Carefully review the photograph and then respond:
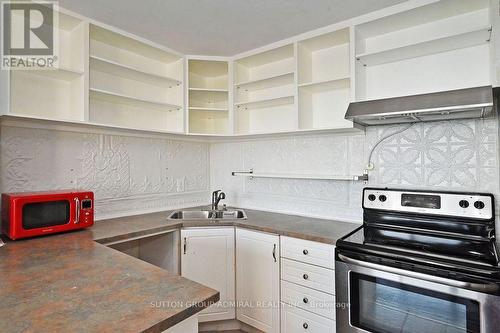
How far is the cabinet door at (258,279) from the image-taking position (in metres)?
2.01

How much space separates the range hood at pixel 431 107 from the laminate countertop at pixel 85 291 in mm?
839

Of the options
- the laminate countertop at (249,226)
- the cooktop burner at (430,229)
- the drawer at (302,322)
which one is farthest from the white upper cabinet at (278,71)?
the drawer at (302,322)

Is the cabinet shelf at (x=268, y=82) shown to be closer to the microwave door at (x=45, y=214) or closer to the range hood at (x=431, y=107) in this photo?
the range hood at (x=431, y=107)

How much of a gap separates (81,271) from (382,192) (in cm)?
185

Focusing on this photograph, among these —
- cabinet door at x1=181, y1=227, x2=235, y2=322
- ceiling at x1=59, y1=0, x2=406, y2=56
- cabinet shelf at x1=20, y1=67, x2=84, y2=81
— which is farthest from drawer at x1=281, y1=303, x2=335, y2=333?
cabinet shelf at x1=20, y1=67, x2=84, y2=81

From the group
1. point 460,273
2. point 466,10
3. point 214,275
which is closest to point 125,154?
point 214,275

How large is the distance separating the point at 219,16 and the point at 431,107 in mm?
1469

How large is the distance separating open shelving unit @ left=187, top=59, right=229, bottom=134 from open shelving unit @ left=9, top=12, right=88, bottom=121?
3.26 ft

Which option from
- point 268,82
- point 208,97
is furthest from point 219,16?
point 208,97

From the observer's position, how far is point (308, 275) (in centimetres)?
183

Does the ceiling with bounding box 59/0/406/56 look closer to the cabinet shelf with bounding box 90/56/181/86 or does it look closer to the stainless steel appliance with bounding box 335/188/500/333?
the cabinet shelf with bounding box 90/56/181/86

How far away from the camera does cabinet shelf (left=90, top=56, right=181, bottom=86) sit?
2.05 m

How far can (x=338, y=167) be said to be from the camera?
2.28 meters

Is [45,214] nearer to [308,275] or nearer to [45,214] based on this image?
[45,214]
